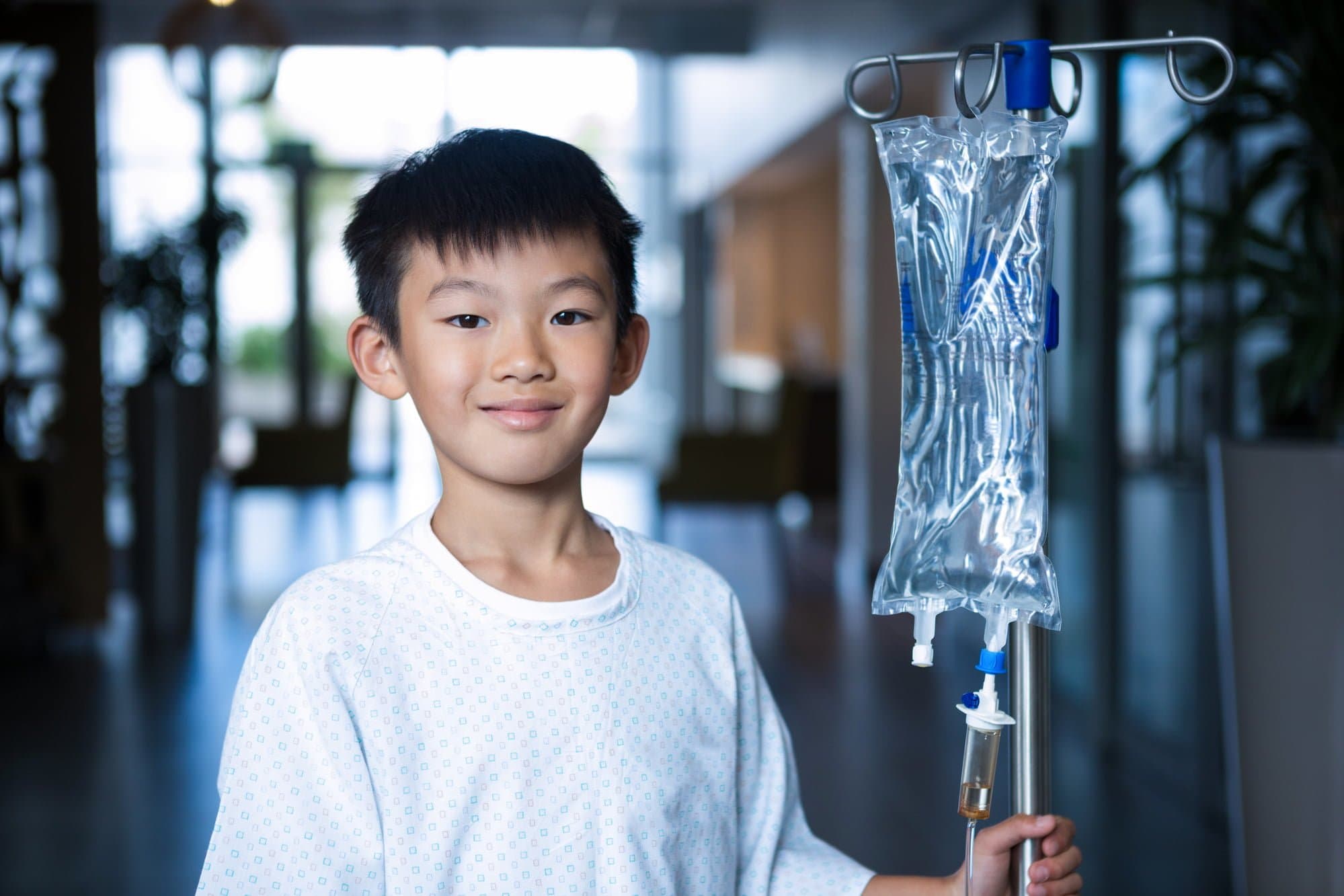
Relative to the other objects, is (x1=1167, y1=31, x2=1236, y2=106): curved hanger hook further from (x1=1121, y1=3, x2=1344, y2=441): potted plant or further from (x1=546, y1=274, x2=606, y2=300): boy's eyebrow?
(x1=1121, y1=3, x2=1344, y2=441): potted plant

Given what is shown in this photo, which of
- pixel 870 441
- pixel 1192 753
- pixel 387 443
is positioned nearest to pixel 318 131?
pixel 387 443

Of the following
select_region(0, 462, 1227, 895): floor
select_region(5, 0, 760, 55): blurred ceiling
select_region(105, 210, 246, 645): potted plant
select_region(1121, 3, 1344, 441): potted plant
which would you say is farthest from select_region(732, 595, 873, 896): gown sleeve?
select_region(5, 0, 760, 55): blurred ceiling

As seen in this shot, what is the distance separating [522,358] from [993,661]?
16.9 inches

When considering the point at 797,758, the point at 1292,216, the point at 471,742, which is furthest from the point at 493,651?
the point at 797,758

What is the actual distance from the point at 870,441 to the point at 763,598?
4.06 feet

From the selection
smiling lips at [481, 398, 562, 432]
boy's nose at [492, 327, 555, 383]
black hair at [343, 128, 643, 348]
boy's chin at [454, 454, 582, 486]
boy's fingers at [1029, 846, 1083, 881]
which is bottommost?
boy's fingers at [1029, 846, 1083, 881]

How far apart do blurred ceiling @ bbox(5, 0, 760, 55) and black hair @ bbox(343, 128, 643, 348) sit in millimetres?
4983

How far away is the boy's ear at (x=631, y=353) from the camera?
122 cm

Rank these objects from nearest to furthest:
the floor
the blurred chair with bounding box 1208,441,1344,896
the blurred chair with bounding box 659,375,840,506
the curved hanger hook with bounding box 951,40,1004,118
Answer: the curved hanger hook with bounding box 951,40,1004,118
the blurred chair with bounding box 1208,441,1344,896
the floor
the blurred chair with bounding box 659,375,840,506

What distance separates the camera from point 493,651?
3.64 feet

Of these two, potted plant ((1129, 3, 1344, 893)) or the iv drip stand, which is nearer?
the iv drip stand

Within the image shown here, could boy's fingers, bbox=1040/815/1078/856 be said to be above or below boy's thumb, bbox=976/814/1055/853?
below

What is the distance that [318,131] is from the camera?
11.2m

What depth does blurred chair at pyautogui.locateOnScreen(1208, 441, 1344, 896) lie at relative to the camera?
1.77m
